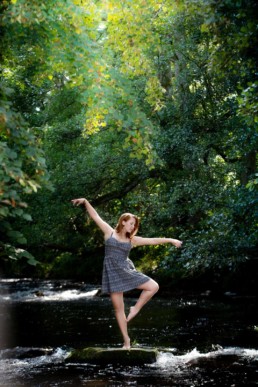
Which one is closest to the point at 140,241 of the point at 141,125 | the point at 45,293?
the point at 141,125

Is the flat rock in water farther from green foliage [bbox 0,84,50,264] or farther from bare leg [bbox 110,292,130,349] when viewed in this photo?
green foliage [bbox 0,84,50,264]

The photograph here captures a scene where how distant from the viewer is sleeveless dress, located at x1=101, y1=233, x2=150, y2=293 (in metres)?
9.73

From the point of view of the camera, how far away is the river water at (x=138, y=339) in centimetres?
880

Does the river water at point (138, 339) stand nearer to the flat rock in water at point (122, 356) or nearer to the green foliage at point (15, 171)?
the flat rock in water at point (122, 356)

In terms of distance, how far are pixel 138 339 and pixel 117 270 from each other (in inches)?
134

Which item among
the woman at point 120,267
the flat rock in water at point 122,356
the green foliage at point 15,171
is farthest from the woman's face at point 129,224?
the green foliage at point 15,171

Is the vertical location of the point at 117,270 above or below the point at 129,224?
below

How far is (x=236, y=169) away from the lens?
20.4 metres

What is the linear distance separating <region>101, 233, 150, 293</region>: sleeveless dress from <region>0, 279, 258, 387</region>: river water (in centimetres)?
122

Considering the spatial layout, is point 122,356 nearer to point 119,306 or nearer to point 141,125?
point 119,306

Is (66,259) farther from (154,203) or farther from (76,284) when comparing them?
(154,203)

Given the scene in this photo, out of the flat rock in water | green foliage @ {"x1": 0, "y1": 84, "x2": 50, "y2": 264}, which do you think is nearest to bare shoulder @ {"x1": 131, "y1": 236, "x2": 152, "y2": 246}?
the flat rock in water

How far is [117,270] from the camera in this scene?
9789 mm

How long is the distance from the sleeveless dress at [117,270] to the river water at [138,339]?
122 centimetres
